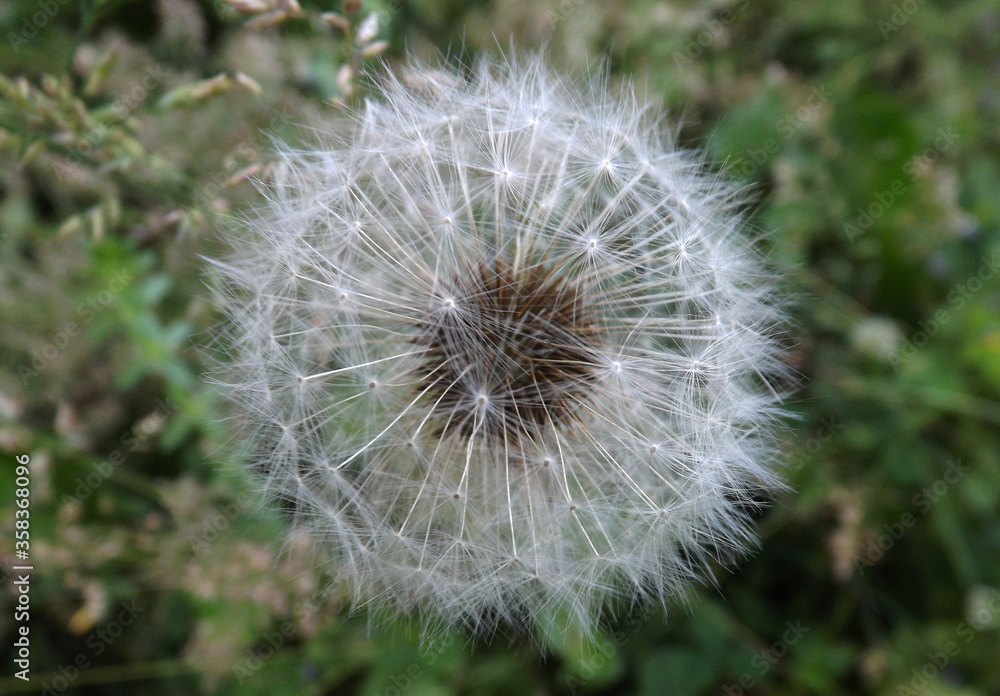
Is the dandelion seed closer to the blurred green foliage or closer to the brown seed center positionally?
the brown seed center

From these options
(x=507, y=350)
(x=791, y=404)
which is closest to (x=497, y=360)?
(x=507, y=350)

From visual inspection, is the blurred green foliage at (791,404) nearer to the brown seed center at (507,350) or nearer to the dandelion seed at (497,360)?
the dandelion seed at (497,360)

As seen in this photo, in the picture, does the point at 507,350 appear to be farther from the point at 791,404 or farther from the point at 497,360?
the point at 791,404

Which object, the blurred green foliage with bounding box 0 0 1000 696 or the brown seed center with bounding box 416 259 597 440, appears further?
the blurred green foliage with bounding box 0 0 1000 696

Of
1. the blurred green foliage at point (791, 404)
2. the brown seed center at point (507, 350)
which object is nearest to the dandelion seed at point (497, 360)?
the brown seed center at point (507, 350)

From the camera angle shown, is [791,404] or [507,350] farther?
[791,404]

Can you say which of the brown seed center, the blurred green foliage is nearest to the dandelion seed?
the brown seed center
